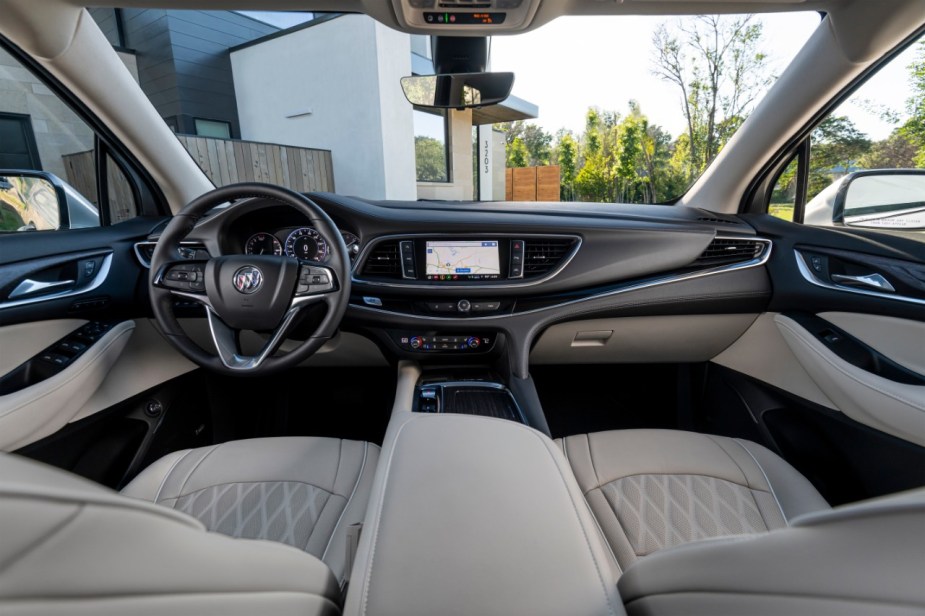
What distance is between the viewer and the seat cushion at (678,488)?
1.20m

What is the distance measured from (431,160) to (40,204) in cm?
365

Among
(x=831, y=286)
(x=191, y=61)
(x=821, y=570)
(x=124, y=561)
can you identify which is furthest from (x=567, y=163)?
(x=191, y=61)

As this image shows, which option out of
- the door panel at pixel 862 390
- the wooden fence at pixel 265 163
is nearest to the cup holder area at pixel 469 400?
the door panel at pixel 862 390

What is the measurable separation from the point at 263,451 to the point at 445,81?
144 cm

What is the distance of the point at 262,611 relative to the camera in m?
0.43

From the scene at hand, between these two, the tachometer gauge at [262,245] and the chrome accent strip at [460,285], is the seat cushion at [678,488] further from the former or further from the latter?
the tachometer gauge at [262,245]

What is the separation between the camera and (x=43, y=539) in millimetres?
315

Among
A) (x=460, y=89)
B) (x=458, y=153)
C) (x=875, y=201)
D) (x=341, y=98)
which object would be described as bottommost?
(x=875, y=201)

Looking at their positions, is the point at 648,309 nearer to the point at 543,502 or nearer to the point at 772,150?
the point at 772,150

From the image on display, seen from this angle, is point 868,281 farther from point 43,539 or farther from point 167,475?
point 167,475

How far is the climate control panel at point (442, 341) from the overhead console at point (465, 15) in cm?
110

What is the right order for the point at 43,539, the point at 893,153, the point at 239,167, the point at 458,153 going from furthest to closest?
the point at 239,167 < the point at 458,153 < the point at 893,153 < the point at 43,539

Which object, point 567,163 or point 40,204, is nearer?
point 40,204

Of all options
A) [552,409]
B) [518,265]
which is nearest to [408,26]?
[518,265]
